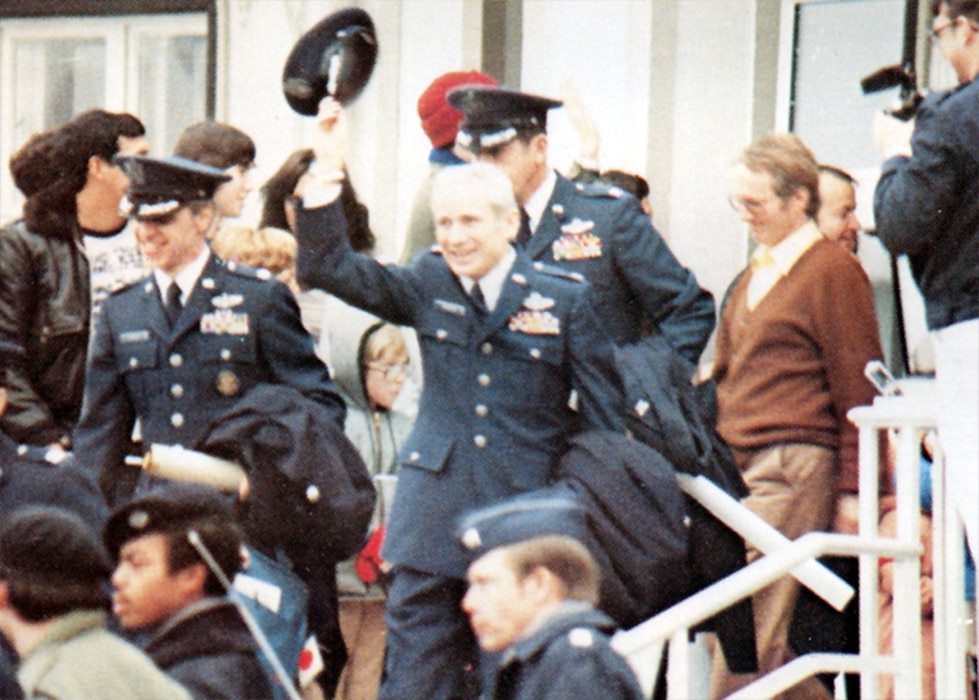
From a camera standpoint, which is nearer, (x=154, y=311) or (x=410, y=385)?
(x=154, y=311)

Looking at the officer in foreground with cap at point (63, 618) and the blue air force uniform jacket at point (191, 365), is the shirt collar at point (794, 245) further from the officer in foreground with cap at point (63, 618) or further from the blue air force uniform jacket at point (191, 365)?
the officer in foreground with cap at point (63, 618)

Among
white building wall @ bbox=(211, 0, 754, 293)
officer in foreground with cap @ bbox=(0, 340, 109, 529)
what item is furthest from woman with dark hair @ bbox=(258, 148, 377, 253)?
officer in foreground with cap @ bbox=(0, 340, 109, 529)

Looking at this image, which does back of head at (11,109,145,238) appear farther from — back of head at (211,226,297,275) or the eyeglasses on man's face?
the eyeglasses on man's face

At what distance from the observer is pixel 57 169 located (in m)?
5.79

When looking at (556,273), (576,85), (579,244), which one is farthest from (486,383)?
(576,85)

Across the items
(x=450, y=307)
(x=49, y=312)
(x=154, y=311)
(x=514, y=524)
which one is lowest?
(x=514, y=524)

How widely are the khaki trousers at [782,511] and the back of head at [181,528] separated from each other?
4.73 feet

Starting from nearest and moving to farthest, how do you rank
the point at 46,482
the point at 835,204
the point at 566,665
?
the point at 566,665, the point at 46,482, the point at 835,204

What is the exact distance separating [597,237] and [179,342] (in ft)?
3.59

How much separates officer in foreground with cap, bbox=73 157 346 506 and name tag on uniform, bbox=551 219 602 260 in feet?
2.22

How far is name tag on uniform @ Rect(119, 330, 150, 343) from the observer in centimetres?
509

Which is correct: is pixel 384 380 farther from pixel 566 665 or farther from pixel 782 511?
pixel 566 665

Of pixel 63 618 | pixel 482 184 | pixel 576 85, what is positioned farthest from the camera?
pixel 576 85

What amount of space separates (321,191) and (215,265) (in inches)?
29.7
